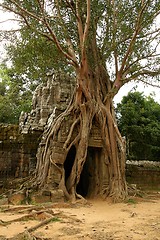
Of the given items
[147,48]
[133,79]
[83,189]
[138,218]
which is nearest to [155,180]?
[83,189]

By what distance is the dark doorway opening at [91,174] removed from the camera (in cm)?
971

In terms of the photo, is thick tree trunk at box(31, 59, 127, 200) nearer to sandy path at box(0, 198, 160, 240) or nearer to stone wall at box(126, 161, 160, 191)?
sandy path at box(0, 198, 160, 240)

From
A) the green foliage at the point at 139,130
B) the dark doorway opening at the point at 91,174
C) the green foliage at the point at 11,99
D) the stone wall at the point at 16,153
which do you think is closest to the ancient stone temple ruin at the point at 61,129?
the dark doorway opening at the point at 91,174

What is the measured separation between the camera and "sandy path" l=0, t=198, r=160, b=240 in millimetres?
4348

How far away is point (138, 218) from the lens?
597 cm

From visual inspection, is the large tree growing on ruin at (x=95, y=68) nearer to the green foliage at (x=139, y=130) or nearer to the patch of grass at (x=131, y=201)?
the patch of grass at (x=131, y=201)

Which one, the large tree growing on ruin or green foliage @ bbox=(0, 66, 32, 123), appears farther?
green foliage @ bbox=(0, 66, 32, 123)

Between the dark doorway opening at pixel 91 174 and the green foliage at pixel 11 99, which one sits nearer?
the dark doorway opening at pixel 91 174

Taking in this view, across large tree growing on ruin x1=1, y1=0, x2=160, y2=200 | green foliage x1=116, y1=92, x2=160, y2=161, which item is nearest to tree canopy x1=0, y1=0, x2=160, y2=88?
large tree growing on ruin x1=1, y1=0, x2=160, y2=200

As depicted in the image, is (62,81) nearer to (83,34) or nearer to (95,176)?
(83,34)

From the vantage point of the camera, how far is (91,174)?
33.1ft

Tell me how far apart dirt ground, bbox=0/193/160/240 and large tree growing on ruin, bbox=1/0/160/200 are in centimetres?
165

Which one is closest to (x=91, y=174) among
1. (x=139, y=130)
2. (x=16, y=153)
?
(x=16, y=153)

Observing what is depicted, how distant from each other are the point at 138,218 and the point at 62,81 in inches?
267
